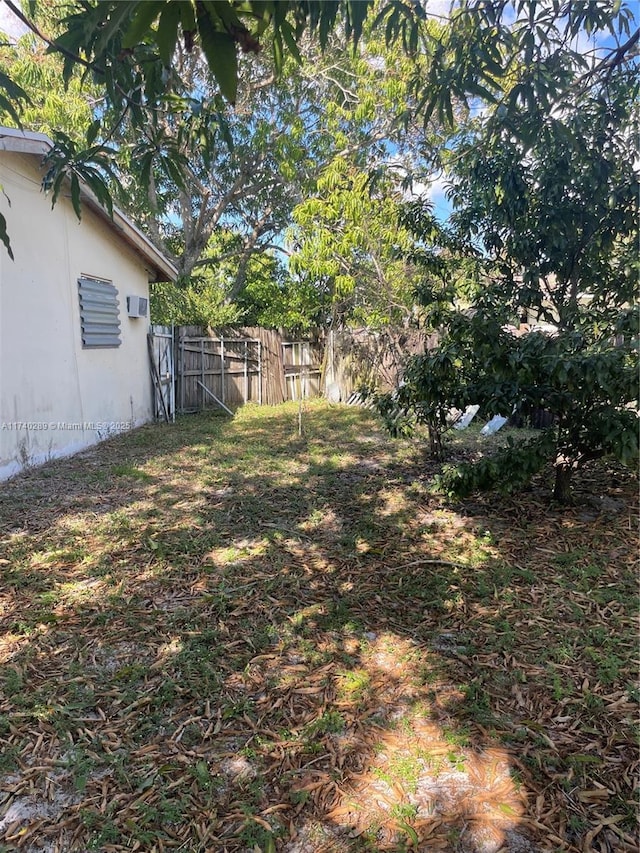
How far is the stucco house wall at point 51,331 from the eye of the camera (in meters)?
5.33

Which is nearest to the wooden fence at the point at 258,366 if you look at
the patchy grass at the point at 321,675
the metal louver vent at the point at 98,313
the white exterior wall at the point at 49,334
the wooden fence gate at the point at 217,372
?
A: the wooden fence gate at the point at 217,372

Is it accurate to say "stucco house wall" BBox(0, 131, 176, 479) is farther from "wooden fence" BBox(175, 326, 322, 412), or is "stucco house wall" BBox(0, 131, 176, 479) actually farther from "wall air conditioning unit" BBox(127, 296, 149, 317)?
"wooden fence" BBox(175, 326, 322, 412)

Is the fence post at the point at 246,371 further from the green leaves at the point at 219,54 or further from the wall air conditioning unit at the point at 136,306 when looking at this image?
the green leaves at the point at 219,54

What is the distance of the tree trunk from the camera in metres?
4.06

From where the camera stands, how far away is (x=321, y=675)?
7.69ft

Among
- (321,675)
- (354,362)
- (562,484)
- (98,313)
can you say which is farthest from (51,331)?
(354,362)

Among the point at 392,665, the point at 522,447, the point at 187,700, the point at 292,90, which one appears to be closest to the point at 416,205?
the point at 522,447

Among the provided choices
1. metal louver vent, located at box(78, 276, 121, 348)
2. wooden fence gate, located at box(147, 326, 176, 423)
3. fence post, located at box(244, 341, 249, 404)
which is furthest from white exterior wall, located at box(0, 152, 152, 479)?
fence post, located at box(244, 341, 249, 404)

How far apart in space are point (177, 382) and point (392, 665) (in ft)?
29.3

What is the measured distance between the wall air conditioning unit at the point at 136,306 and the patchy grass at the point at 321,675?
179 inches

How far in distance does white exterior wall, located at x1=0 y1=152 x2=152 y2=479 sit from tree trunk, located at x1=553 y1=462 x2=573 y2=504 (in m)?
5.41

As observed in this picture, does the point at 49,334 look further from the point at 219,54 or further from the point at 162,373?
the point at 219,54

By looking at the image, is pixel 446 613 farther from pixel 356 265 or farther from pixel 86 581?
pixel 356 265

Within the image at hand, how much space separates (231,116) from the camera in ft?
32.7
